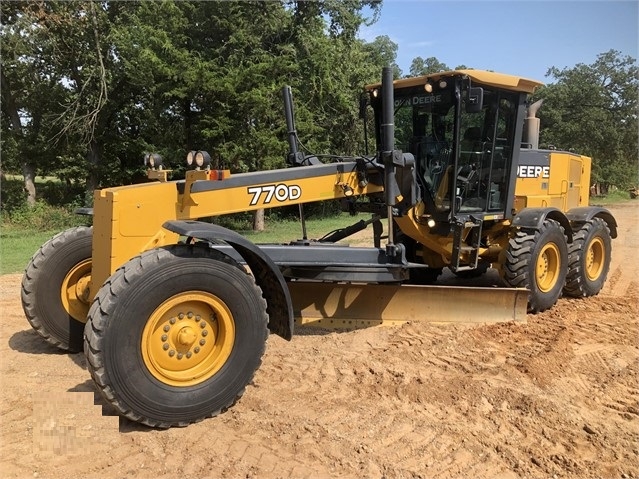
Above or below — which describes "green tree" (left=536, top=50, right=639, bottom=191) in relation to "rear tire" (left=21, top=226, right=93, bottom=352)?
above

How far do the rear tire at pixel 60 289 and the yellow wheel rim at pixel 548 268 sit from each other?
16.2ft

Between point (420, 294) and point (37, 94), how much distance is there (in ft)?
59.0

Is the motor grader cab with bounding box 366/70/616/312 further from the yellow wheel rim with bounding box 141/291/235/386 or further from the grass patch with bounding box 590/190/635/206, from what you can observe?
the grass patch with bounding box 590/190/635/206

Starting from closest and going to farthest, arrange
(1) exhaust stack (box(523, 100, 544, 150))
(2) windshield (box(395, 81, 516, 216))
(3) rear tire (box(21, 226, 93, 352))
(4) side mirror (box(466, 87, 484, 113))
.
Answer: (3) rear tire (box(21, 226, 93, 352))
(4) side mirror (box(466, 87, 484, 113))
(2) windshield (box(395, 81, 516, 216))
(1) exhaust stack (box(523, 100, 544, 150))

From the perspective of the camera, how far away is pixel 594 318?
20.4ft

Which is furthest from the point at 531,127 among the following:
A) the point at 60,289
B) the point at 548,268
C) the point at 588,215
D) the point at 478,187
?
the point at 60,289

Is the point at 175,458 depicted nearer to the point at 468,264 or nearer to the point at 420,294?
the point at 420,294

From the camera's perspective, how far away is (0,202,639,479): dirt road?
308cm

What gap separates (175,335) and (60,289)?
5.89 ft

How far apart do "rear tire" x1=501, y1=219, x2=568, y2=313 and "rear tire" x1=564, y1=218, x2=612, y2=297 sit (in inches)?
15.0

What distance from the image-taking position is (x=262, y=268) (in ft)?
13.3

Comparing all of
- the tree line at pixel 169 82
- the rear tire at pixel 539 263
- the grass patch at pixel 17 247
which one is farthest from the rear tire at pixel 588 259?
the tree line at pixel 169 82

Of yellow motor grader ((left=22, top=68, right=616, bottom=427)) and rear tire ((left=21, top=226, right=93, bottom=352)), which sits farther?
rear tire ((left=21, top=226, right=93, bottom=352))

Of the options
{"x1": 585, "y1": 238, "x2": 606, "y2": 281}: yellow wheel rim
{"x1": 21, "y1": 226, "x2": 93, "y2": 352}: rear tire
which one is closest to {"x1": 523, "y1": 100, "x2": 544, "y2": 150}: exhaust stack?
{"x1": 585, "y1": 238, "x2": 606, "y2": 281}: yellow wheel rim
